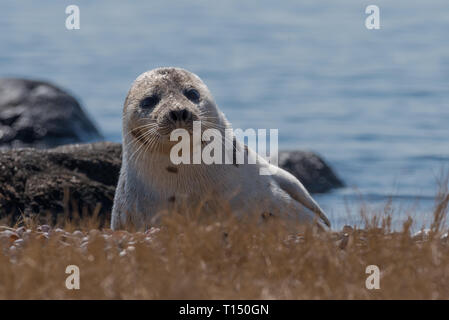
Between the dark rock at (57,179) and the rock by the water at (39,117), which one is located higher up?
the rock by the water at (39,117)

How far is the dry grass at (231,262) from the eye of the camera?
5359 mm

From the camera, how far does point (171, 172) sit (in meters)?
8.02

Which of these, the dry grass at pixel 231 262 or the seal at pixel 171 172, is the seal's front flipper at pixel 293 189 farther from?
the dry grass at pixel 231 262

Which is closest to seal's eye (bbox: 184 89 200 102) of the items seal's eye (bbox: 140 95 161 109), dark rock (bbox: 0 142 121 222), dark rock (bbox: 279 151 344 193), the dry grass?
seal's eye (bbox: 140 95 161 109)

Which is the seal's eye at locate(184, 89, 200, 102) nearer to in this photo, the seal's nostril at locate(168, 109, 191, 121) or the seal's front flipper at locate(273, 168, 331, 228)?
the seal's nostril at locate(168, 109, 191, 121)

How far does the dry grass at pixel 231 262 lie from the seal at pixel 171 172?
3.97 ft

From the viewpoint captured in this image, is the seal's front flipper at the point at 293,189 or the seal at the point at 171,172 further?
the seal's front flipper at the point at 293,189

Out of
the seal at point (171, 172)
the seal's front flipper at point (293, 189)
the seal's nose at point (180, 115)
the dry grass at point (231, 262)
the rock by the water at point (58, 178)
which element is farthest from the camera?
the rock by the water at point (58, 178)

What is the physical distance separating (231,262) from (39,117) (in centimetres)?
1149

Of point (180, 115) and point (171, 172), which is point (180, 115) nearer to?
point (180, 115)

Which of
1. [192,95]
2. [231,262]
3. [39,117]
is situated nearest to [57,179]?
[192,95]

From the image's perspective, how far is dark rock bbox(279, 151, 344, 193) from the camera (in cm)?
1512

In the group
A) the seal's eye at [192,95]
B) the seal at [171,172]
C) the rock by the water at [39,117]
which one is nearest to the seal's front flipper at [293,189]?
the seal at [171,172]

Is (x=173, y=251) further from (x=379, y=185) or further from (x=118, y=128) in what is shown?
(x=118, y=128)
